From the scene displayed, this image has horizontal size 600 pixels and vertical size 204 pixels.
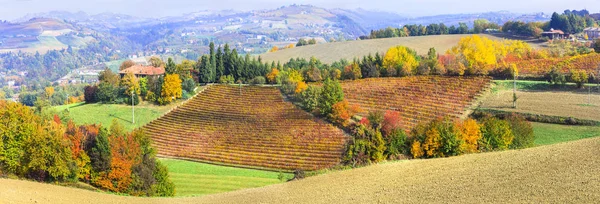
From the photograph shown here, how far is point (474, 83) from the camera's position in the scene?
59031 mm

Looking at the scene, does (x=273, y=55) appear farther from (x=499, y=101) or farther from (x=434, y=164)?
(x=434, y=164)

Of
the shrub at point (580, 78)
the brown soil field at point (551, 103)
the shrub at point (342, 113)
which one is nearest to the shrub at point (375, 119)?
the shrub at point (342, 113)

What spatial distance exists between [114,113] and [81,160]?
27.1m

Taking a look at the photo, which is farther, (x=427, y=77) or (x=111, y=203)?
(x=427, y=77)

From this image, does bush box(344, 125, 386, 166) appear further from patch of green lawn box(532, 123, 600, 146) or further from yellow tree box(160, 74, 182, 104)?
yellow tree box(160, 74, 182, 104)

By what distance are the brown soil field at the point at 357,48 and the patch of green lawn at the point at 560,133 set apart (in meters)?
55.3

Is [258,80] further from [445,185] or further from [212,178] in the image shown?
[445,185]

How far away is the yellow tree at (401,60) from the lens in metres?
66.3

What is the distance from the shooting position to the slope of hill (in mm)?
106456

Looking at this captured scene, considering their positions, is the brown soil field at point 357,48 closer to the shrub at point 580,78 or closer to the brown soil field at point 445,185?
the shrub at point 580,78

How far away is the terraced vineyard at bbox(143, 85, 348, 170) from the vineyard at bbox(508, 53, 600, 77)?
25.2 meters

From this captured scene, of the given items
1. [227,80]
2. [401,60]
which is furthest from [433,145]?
[227,80]

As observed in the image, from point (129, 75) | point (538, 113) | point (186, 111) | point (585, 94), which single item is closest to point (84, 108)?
point (129, 75)

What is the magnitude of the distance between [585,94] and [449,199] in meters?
35.5
